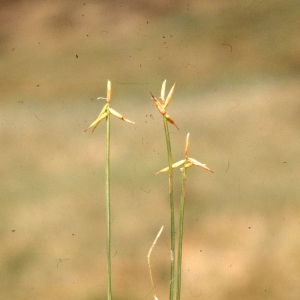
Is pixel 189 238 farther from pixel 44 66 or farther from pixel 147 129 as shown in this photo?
pixel 44 66

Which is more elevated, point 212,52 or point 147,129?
point 212,52

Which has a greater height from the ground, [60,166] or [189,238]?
[60,166]

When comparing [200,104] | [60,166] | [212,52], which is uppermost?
[212,52]

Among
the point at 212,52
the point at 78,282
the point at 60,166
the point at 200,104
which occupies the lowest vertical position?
the point at 78,282

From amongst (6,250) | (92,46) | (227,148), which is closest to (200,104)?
(227,148)

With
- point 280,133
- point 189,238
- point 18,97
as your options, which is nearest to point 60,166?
point 18,97

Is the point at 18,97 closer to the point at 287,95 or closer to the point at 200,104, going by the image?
the point at 200,104
